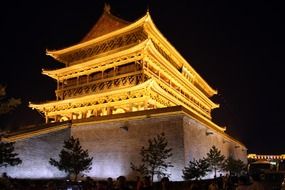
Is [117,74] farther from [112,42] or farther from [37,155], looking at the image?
[37,155]

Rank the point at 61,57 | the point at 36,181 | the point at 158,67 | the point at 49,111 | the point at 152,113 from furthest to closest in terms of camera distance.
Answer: the point at 61,57, the point at 49,111, the point at 158,67, the point at 152,113, the point at 36,181

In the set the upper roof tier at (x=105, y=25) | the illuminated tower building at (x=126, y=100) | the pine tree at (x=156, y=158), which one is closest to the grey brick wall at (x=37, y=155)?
the illuminated tower building at (x=126, y=100)

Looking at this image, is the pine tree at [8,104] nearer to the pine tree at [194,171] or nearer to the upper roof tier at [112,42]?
the pine tree at [194,171]

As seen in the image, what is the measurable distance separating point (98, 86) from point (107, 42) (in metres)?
3.92

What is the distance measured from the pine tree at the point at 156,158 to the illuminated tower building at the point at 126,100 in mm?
847

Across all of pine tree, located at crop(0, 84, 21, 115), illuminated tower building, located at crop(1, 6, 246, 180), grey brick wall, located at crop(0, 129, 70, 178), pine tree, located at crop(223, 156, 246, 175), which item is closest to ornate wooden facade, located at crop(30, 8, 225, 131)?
illuminated tower building, located at crop(1, 6, 246, 180)

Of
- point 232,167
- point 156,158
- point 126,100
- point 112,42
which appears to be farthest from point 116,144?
point 112,42

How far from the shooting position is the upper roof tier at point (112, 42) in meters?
27.0

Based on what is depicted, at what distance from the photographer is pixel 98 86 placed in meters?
28.8

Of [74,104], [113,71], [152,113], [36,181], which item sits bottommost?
[36,181]

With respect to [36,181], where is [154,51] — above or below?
above

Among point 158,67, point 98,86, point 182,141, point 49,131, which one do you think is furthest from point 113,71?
point 182,141

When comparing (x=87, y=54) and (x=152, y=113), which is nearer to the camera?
(x=152, y=113)

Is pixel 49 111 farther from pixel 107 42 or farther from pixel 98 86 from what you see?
pixel 107 42
